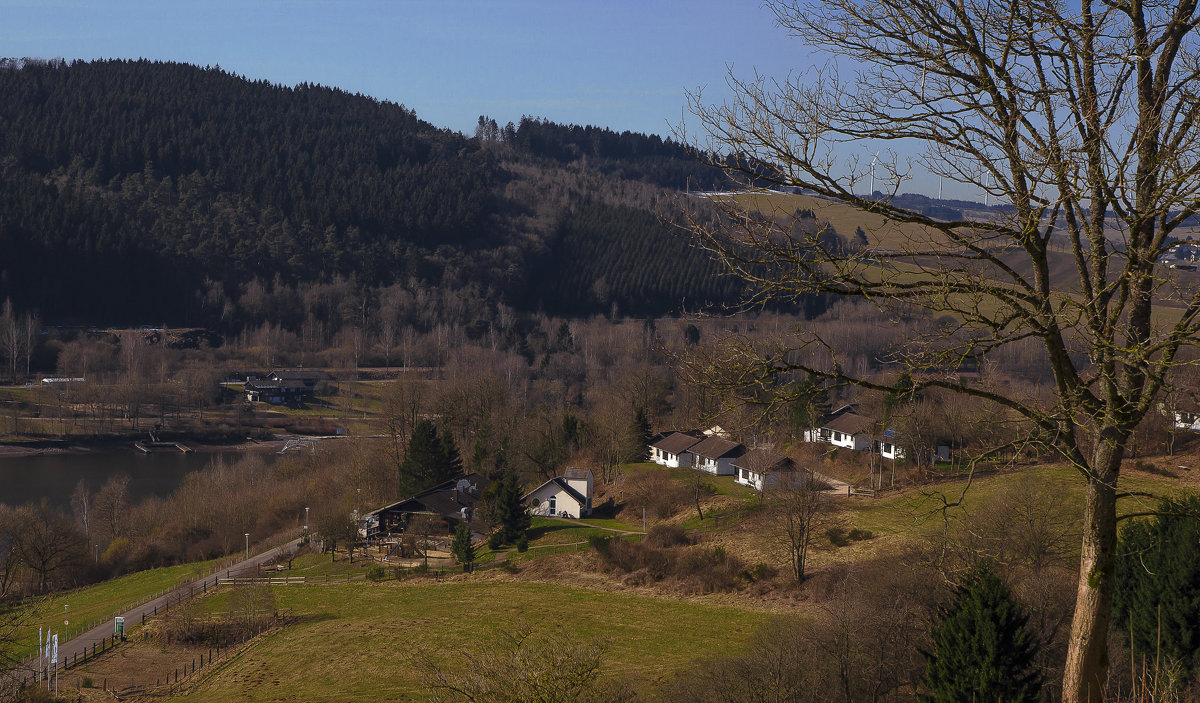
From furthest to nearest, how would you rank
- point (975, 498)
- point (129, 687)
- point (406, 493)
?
point (406, 493) → point (975, 498) → point (129, 687)

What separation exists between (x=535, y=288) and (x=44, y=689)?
125568 millimetres

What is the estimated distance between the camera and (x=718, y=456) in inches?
2025

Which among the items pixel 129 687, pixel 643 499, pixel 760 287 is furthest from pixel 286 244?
pixel 760 287

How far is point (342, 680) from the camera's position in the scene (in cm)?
2703

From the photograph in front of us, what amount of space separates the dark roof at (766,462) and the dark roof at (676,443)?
7.83 metres

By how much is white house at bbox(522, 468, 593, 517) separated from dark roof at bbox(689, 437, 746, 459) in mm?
7321

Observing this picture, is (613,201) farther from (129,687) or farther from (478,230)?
(129,687)

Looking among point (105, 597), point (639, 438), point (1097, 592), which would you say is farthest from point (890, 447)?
point (1097, 592)

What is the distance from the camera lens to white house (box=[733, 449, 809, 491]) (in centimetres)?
3666

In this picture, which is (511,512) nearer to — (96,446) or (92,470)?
(92,470)

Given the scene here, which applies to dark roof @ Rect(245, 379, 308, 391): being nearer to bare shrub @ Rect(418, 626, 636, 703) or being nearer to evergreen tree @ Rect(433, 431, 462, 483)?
evergreen tree @ Rect(433, 431, 462, 483)

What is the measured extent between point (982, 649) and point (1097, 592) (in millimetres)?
7651

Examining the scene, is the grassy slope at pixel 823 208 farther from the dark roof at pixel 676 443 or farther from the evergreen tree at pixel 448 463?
the dark roof at pixel 676 443

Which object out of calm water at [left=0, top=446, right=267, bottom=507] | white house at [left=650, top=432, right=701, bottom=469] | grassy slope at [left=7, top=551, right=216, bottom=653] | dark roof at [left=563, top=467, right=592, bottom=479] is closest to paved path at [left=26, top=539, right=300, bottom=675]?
grassy slope at [left=7, top=551, right=216, bottom=653]
